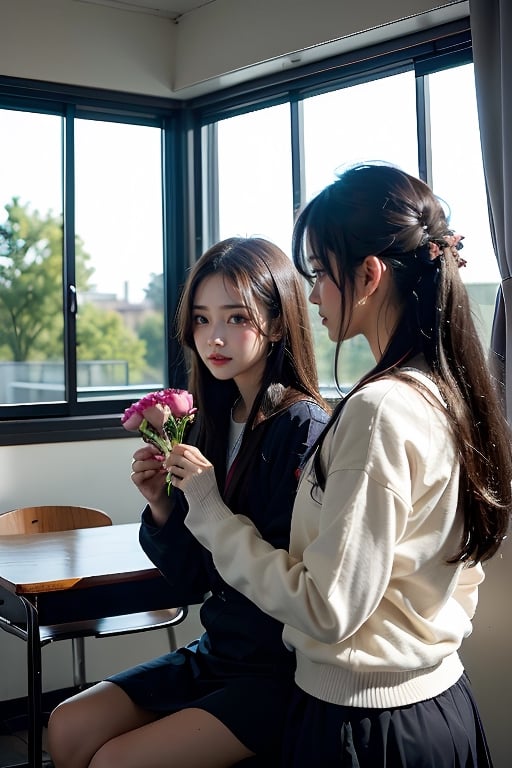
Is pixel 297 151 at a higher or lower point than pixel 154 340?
higher

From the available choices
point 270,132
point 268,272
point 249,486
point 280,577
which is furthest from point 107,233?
point 280,577

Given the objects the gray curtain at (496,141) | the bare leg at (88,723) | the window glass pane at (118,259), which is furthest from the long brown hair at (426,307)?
the window glass pane at (118,259)

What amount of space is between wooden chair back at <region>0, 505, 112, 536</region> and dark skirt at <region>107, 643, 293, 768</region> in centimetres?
120

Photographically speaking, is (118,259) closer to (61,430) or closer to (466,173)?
(61,430)

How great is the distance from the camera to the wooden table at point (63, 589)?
79.1 inches

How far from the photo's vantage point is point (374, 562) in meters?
1.20

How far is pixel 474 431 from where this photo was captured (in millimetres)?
1312

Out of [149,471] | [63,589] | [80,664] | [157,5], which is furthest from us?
[157,5]

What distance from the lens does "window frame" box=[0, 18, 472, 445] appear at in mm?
2934

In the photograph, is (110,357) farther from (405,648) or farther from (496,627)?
(405,648)

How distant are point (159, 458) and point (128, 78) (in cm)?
230

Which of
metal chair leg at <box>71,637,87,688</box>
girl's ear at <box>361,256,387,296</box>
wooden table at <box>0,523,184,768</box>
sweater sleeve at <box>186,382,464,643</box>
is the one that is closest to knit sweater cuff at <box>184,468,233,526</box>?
sweater sleeve at <box>186,382,464,643</box>

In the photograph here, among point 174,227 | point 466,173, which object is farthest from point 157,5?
point 466,173

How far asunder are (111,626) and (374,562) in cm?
161
